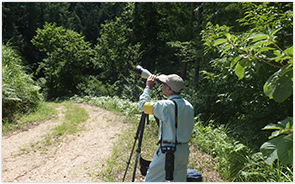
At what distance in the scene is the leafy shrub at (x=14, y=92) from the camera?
589 cm

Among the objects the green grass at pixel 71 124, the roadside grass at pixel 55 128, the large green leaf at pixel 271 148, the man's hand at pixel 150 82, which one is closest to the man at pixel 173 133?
the man's hand at pixel 150 82

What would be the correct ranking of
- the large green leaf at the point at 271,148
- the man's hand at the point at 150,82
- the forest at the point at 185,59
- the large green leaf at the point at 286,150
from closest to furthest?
the large green leaf at the point at 286,150 → the large green leaf at the point at 271,148 → the forest at the point at 185,59 → the man's hand at the point at 150,82

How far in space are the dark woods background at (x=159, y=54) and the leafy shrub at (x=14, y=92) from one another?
14 centimetres

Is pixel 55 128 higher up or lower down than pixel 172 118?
lower down

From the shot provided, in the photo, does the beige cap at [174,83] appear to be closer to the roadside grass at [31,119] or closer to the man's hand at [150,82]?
the man's hand at [150,82]

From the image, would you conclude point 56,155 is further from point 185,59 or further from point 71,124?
point 185,59

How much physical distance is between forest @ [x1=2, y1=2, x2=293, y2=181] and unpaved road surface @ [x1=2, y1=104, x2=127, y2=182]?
106 centimetres

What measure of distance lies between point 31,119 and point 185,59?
27.9 feet

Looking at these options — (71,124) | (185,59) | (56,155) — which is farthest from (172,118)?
(185,59)

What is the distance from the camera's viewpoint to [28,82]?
7.59 metres

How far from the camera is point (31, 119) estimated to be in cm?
620

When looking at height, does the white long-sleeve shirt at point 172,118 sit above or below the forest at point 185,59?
below

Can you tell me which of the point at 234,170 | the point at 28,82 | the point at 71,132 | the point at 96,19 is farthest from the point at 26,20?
the point at 234,170

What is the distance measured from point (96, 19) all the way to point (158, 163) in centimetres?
3069
